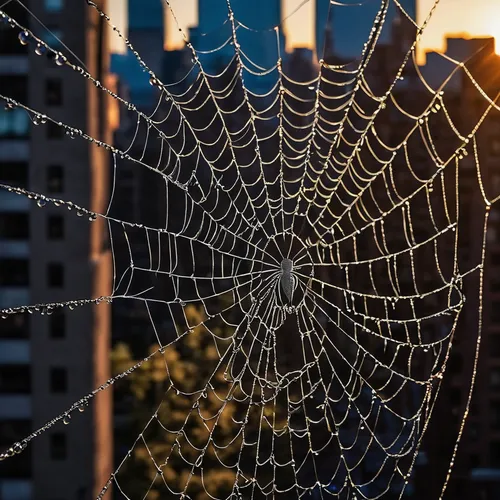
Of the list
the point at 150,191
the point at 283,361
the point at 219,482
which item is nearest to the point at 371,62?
the point at 150,191

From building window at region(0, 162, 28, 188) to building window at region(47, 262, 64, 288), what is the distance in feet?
2.35

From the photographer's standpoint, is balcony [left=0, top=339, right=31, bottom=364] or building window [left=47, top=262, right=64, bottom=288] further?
balcony [left=0, top=339, right=31, bottom=364]

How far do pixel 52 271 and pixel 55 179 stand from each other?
2.51 feet

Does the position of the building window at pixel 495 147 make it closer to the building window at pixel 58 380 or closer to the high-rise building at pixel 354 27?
the high-rise building at pixel 354 27

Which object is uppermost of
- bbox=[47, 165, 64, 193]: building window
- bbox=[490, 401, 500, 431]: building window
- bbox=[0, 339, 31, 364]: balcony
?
bbox=[47, 165, 64, 193]: building window

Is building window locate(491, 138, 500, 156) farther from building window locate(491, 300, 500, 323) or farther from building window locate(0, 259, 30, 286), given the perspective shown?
A: building window locate(0, 259, 30, 286)

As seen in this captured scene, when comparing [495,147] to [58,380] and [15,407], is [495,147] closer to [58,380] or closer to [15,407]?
[58,380]

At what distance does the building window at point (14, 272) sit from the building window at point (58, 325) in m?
0.38

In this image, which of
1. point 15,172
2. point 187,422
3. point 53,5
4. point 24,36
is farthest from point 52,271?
point 24,36

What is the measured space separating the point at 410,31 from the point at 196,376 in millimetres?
2841

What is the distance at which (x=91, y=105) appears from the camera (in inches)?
298

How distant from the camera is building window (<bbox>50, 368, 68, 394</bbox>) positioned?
25.6 ft

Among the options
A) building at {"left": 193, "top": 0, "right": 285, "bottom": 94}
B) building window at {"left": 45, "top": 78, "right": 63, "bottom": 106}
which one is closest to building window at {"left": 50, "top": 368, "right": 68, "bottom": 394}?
building window at {"left": 45, "top": 78, "right": 63, "bottom": 106}

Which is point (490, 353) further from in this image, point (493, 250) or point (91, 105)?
point (91, 105)
